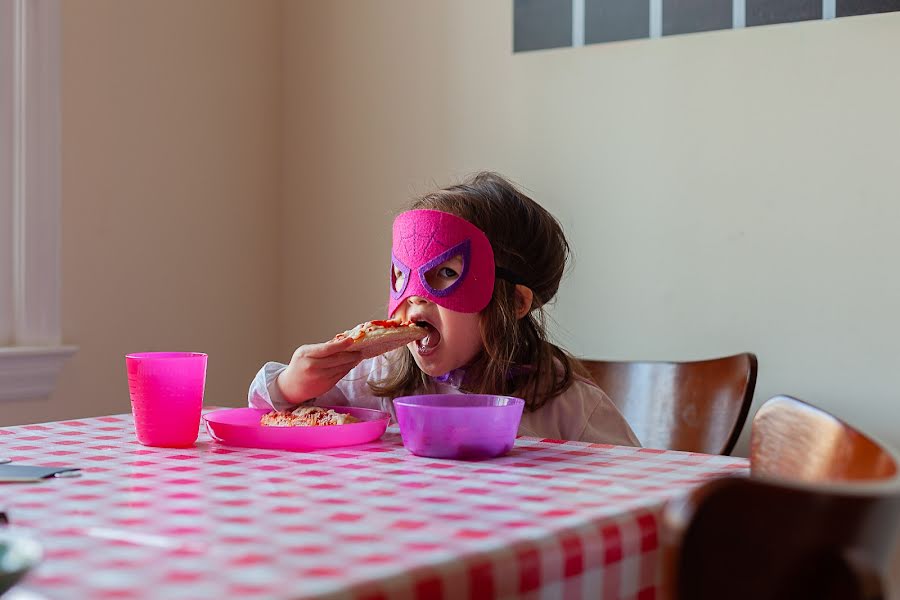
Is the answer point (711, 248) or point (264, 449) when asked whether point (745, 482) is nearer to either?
point (264, 449)

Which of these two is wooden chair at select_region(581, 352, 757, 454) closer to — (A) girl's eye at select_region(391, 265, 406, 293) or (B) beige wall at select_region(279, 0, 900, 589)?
(B) beige wall at select_region(279, 0, 900, 589)

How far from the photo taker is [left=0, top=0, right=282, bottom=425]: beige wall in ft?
7.36

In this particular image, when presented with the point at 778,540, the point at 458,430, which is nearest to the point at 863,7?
the point at 458,430

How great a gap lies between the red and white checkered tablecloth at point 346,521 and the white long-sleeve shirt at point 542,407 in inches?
10.7

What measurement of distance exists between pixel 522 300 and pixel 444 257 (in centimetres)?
20

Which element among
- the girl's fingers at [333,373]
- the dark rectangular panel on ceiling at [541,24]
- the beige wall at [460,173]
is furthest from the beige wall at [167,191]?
the girl's fingers at [333,373]

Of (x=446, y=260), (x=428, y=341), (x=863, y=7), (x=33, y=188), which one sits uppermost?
(x=863, y=7)

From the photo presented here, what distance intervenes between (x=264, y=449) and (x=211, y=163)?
1495mm

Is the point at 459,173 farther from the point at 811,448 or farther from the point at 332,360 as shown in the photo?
the point at 811,448

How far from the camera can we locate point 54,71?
217 centimetres

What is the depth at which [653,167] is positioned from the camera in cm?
216

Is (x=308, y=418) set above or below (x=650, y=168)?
below

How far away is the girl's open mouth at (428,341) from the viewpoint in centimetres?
150

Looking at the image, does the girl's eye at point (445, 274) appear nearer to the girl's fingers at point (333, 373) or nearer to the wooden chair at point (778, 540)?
the girl's fingers at point (333, 373)
